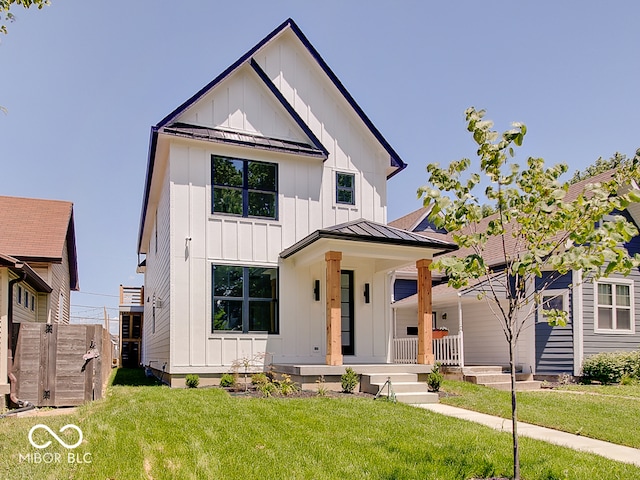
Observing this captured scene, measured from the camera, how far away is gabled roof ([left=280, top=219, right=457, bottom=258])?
11.5 meters

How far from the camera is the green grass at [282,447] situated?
5.34m

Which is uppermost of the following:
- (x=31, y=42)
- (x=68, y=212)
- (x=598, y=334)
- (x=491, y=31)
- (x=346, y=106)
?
(x=491, y=31)

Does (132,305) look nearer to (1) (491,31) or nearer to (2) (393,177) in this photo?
(2) (393,177)

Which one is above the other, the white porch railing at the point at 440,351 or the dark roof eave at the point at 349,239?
the dark roof eave at the point at 349,239

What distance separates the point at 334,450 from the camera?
6016mm

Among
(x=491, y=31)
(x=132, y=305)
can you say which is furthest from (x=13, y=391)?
(x=132, y=305)

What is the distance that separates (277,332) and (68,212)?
30.8 ft

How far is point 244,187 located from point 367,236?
10.8 ft

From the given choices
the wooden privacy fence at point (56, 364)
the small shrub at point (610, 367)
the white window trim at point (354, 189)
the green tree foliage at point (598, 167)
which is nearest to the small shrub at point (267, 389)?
the wooden privacy fence at point (56, 364)

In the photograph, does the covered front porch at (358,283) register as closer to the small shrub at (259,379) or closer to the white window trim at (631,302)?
the small shrub at (259,379)

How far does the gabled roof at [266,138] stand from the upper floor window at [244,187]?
1.70ft

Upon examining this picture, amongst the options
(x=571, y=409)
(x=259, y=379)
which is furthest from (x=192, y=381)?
(x=571, y=409)

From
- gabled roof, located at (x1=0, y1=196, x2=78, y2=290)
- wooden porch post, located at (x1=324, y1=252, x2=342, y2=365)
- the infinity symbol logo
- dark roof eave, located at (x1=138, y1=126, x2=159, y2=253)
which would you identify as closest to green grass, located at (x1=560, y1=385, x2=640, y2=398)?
wooden porch post, located at (x1=324, y1=252, x2=342, y2=365)

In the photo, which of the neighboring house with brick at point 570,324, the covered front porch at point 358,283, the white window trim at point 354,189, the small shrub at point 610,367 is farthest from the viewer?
the neighboring house with brick at point 570,324
